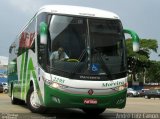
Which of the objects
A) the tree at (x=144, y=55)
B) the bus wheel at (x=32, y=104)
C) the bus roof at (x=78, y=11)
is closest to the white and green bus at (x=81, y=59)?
the bus roof at (x=78, y=11)

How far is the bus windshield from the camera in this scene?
1376 centimetres

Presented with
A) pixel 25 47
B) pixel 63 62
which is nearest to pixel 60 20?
pixel 63 62

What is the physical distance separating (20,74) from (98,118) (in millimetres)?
4927

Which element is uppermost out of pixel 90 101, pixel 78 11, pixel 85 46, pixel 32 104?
pixel 78 11

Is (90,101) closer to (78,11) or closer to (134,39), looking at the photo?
(134,39)

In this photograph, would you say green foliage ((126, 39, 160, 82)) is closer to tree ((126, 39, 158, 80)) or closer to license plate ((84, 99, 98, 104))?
tree ((126, 39, 158, 80))

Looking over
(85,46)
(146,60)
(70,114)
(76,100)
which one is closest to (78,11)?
(85,46)

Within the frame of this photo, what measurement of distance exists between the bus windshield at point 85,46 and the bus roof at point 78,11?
16cm

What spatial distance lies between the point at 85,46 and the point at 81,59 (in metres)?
0.47

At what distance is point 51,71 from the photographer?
45.0 feet

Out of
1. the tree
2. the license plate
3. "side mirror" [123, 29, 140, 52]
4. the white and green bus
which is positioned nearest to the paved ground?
the white and green bus

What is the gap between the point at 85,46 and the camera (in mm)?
14055

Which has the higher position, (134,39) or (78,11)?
(78,11)

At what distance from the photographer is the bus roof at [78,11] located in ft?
47.7
